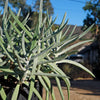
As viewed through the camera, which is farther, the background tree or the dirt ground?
the background tree

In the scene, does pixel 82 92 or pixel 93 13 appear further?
pixel 93 13

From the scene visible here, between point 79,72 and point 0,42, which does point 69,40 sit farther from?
point 79,72

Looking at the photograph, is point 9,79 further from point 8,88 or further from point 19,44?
point 19,44

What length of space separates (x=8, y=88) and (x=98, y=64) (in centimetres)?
1627

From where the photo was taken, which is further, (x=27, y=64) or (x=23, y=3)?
(x=23, y=3)

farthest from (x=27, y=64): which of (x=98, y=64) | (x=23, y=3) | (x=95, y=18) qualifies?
(x=23, y=3)

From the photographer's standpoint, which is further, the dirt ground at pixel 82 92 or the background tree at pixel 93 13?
A: the background tree at pixel 93 13

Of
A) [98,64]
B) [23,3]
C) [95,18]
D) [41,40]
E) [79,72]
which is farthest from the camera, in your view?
[23,3]

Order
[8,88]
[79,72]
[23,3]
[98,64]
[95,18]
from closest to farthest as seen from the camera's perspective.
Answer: [8,88] < [79,72] < [98,64] < [95,18] < [23,3]

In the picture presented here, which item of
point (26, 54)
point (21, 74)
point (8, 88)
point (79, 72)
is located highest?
point (26, 54)

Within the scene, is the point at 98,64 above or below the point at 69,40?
below

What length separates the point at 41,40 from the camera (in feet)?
4.66

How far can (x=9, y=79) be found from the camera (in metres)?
1.58

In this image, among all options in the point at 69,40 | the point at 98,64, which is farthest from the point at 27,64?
the point at 98,64
